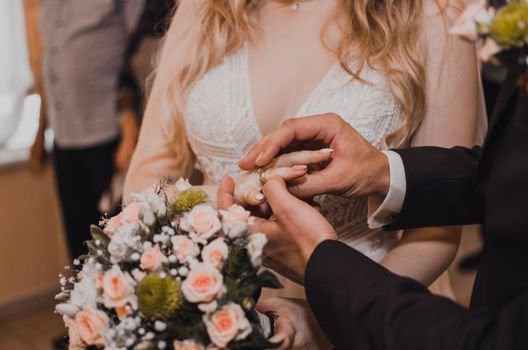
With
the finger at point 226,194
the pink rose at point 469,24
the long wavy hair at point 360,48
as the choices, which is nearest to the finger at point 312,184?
the finger at point 226,194

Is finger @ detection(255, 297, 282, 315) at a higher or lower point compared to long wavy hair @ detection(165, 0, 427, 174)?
lower

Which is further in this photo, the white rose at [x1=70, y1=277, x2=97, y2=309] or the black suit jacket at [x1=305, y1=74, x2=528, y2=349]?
the white rose at [x1=70, y1=277, x2=97, y2=309]

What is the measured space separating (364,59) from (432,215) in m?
0.40

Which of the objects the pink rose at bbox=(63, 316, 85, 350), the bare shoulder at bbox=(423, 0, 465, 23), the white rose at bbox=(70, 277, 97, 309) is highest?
the bare shoulder at bbox=(423, 0, 465, 23)

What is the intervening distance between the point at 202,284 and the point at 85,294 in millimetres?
222

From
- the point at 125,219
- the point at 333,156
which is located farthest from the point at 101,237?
the point at 333,156

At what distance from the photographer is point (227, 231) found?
1129 mm

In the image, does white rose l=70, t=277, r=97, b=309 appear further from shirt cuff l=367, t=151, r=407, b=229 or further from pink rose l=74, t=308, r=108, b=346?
shirt cuff l=367, t=151, r=407, b=229

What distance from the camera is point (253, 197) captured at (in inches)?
53.1

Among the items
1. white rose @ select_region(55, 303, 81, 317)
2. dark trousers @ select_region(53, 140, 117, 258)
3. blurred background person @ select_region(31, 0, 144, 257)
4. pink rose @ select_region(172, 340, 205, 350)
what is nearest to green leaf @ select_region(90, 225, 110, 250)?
white rose @ select_region(55, 303, 81, 317)

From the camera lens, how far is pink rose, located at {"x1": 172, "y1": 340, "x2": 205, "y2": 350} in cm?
105

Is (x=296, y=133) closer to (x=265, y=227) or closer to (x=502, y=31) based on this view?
(x=265, y=227)

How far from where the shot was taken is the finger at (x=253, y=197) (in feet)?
4.42

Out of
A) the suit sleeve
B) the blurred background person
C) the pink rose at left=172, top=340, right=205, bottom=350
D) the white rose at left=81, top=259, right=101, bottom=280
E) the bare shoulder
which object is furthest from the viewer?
the blurred background person
